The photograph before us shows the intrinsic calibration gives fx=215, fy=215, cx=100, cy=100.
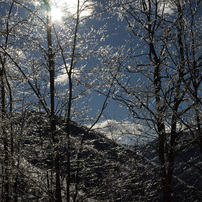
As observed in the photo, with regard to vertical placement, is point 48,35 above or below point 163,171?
above

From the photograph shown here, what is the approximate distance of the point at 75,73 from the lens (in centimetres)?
232

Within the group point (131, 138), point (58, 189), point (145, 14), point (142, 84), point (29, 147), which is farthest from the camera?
point (145, 14)

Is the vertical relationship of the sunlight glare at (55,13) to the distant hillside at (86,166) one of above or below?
above

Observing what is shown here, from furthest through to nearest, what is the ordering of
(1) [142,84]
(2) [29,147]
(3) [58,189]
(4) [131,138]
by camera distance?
1. (4) [131,138]
2. (1) [142,84]
3. (2) [29,147]
4. (3) [58,189]

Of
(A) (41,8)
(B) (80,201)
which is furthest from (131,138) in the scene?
(A) (41,8)

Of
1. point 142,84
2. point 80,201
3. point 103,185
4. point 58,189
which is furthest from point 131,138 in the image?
point 58,189

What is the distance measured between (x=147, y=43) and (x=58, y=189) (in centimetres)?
279

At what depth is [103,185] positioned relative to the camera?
2.52 metres

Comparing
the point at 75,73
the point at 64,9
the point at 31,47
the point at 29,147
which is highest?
the point at 64,9

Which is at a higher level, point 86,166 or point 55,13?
point 55,13

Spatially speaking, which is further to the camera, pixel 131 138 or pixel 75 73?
pixel 131 138

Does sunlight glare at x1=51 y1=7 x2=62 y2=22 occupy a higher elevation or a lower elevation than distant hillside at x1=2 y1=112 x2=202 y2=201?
higher

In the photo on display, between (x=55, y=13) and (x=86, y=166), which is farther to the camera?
(x=86, y=166)

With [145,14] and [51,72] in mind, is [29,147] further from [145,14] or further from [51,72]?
[145,14]
